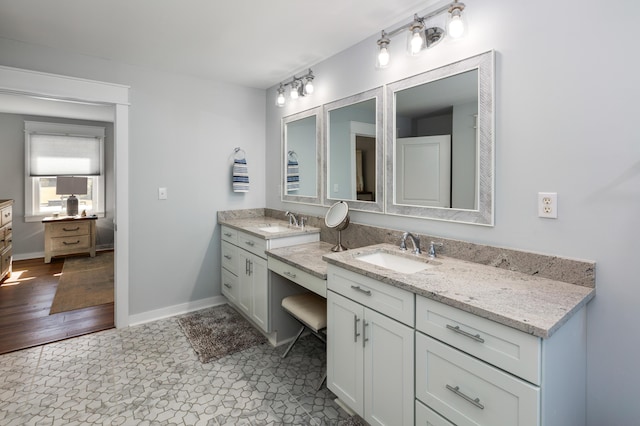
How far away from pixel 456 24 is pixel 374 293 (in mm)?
1359

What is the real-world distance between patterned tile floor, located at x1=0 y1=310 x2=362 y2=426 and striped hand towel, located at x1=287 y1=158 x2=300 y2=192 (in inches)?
53.8

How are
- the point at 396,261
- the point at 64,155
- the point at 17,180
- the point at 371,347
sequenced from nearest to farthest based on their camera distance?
the point at 371,347 < the point at 396,261 < the point at 17,180 < the point at 64,155

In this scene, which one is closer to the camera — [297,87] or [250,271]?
[250,271]

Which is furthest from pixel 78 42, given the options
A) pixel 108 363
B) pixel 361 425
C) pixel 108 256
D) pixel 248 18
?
pixel 108 256

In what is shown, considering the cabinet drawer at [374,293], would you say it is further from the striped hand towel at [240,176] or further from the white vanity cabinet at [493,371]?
the striped hand towel at [240,176]

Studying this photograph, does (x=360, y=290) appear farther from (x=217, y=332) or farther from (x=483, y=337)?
(x=217, y=332)

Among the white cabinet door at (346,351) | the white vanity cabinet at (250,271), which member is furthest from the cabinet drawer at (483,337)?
the white vanity cabinet at (250,271)

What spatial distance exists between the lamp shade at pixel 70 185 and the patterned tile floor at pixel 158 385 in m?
3.50

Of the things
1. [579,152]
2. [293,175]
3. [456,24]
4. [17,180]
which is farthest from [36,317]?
[579,152]

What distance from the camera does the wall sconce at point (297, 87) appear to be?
267cm

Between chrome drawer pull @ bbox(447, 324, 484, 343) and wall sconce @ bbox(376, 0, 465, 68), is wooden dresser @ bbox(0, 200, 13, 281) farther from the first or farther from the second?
chrome drawer pull @ bbox(447, 324, 484, 343)

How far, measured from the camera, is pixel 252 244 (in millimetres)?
2646

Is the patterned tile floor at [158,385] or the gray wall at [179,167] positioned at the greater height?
the gray wall at [179,167]

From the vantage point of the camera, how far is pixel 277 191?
341 cm
